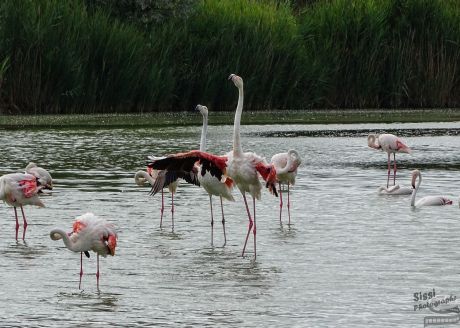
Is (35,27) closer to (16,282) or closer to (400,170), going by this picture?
(400,170)

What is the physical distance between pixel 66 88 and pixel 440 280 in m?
21.3

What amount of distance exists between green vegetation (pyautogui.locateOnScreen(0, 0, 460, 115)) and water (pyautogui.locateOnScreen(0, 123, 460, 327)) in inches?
437

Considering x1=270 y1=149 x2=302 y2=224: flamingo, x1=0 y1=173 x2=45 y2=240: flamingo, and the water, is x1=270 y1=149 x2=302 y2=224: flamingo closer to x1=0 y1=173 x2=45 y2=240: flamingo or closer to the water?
the water

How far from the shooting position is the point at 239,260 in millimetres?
10500

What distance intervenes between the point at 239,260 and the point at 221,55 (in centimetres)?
2220

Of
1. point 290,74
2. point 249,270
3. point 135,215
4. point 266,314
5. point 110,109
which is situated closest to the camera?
point 266,314

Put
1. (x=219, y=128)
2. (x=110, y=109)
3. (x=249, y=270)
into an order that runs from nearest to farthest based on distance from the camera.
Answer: (x=249, y=270)
(x=219, y=128)
(x=110, y=109)

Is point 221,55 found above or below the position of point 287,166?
above

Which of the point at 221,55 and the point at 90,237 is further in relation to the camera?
the point at 221,55

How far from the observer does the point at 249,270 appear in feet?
32.8

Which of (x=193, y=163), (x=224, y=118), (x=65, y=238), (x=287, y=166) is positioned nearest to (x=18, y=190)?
(x=193, y=163)

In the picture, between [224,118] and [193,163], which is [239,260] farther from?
[224,118]

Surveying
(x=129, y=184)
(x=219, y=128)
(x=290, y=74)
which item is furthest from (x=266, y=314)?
(x=290, y=74)

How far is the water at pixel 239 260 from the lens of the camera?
833 centimetres
